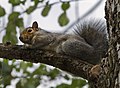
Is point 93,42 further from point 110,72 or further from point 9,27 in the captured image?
point 110,72

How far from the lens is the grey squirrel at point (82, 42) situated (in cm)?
200

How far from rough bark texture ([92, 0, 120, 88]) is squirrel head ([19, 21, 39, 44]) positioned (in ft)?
4.17

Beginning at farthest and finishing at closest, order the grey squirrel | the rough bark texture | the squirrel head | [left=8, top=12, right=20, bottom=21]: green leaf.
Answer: the squirrel head < [left=8, top=12, right=20, bottom=21]: green leaf < the grey squirrel < the rough bark texture

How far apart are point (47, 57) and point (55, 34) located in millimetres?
879

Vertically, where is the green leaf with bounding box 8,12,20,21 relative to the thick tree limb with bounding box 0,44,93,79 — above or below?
above

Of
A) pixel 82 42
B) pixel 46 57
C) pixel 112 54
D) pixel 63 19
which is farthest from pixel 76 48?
pixel 112 54

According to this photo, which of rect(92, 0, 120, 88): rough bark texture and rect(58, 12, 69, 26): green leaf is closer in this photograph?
rect(92, 0, 120, 88): rough bark texture

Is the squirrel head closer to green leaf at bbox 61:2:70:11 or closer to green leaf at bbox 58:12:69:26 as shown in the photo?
green leaf at bbox 58:12:69:26

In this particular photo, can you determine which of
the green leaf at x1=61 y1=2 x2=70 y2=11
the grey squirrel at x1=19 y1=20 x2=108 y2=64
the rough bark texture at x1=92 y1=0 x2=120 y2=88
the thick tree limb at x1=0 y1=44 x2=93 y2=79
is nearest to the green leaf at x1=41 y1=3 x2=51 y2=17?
the green leaf at x1=61 y1=2 x2=70 y2=11

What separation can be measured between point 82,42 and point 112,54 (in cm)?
99

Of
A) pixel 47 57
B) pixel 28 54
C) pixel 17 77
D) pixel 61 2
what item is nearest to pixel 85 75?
A: pixel 47 57

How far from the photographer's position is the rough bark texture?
1089 millimetres

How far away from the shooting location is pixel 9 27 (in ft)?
7.00

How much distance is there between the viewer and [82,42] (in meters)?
2.12
